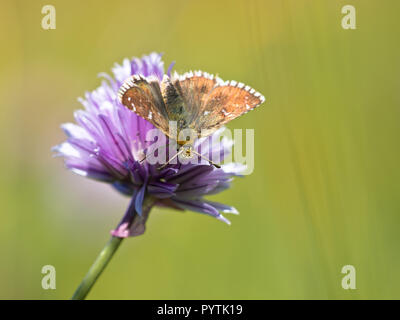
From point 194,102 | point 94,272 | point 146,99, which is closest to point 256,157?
point 194,102

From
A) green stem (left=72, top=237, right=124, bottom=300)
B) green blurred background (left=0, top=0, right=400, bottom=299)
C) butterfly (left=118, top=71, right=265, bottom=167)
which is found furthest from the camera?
green blurred background (left=0, top=0, right=400, bottom=299)

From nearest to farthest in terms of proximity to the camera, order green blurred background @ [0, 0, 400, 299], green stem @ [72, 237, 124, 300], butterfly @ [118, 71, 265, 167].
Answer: green stem @ [72, 237, 124, 300]
butterfly @ [118, 71, 265, 167]
green blurred background @ [0, 0, 400, 299]

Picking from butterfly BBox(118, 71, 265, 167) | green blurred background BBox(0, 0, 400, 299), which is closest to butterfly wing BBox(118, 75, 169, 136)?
butterfly BBox(118, 71, 265, 167)

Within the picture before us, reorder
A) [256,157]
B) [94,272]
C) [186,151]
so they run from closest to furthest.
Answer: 1. [94,272]
2. [186,151]
3. [256,157]

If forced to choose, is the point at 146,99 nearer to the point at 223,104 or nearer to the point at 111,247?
the point at 223,104

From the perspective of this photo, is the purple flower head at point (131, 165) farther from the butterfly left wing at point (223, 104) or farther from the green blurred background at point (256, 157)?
the green blurred background at point (256, 157)

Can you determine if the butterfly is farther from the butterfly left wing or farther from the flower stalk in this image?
the flower stalk
